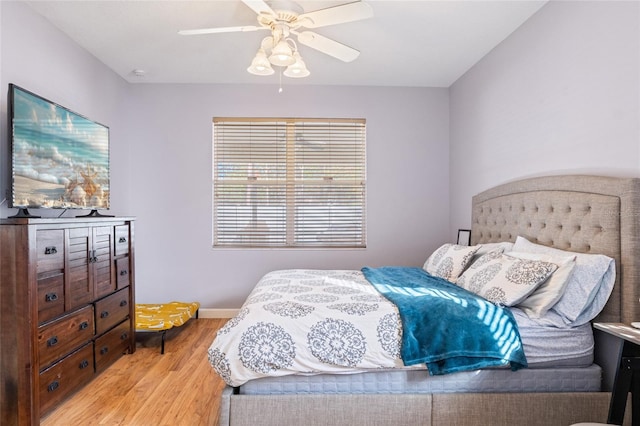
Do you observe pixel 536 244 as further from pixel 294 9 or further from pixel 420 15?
pixel 294 9

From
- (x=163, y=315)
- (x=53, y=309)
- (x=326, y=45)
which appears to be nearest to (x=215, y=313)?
(x=163, y=315)

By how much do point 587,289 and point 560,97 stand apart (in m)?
1.26

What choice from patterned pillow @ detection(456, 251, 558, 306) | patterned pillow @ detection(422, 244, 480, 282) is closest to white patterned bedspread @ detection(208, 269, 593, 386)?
patterned pillow @ detection(456, 251, 558, 306)

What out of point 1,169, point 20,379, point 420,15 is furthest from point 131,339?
point 420,15

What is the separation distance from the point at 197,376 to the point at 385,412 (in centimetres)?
149

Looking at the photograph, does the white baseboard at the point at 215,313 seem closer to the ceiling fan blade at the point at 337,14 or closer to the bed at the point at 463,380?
the bed at the point at 463,380

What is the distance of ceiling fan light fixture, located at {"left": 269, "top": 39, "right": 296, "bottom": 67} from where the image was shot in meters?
2.17

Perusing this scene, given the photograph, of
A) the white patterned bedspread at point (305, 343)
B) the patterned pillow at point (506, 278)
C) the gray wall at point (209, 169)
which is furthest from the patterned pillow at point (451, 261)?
the white patterned bedspread at point (305, 343)

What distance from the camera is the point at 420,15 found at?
259 centimetres

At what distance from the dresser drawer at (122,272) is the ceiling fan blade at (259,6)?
2197 millimetres

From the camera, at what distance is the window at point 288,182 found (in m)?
4.10

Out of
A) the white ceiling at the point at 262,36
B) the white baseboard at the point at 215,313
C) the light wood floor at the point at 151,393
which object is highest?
the white ceiling at the point at 262,36

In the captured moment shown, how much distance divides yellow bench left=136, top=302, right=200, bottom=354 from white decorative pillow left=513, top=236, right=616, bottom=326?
296cm

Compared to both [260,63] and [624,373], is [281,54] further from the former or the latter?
[624,373]
